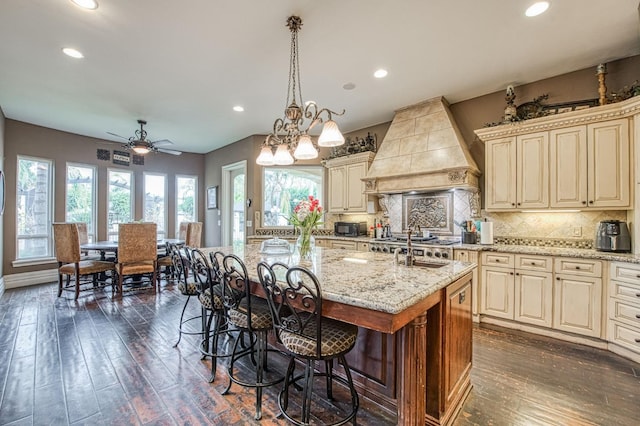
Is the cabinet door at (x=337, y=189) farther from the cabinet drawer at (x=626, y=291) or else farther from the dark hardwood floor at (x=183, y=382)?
the cabinet drawer at (x=626, y=291)

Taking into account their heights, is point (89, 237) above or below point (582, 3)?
below

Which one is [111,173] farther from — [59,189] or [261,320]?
[261,320]

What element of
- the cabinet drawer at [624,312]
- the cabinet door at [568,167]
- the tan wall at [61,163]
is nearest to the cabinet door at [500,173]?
the cabinet door at [568,167]

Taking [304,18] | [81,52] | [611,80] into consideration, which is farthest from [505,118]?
[81,52]

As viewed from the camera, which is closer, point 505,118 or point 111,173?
point 505,118

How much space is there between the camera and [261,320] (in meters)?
1.98

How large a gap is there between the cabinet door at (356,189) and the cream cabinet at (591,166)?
2.59m

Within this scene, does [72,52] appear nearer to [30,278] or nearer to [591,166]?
[30,278]

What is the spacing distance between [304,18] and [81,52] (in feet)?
7.73

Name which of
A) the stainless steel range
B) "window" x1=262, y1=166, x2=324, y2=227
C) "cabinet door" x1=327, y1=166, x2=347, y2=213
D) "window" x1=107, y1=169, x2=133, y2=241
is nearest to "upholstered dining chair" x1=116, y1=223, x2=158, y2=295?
"window" x1=262, y1=166, x2=324, y2=227

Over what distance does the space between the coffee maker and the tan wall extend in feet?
22.2

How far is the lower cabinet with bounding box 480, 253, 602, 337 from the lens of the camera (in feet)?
9.21

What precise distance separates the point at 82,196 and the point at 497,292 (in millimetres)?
7660

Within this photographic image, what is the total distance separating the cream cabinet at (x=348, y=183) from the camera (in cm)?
500
